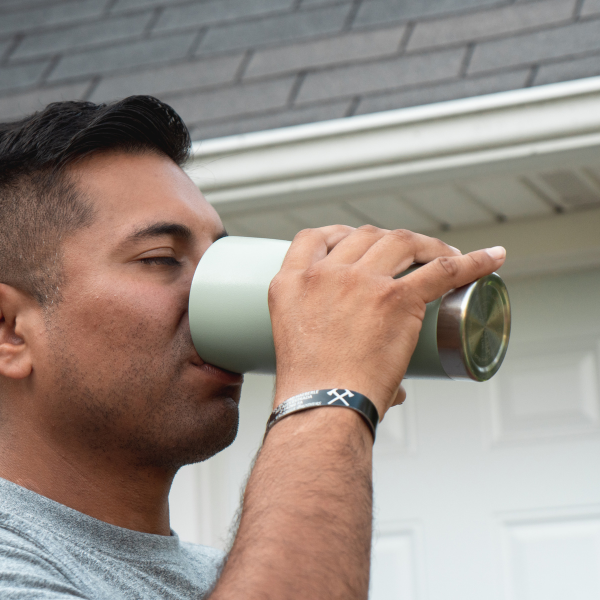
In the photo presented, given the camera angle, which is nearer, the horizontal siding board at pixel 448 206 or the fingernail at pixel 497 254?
the fingernail at pixel 497 254

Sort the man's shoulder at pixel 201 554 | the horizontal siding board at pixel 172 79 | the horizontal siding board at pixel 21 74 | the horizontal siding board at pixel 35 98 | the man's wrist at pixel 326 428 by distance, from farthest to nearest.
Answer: the horizontal siding board at pixel 21 74, the horizontal siding board at pixel 35 98, the horizontal siding board at pixel 172 79, the man's shoulder at pixel 201 554, the man's wrist at pixel 326 428

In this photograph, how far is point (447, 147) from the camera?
7.59 ft

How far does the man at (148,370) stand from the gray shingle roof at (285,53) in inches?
44.4

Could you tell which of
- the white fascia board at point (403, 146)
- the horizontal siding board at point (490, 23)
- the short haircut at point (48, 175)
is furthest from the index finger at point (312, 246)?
the horizontal siding board at point (490, 23)

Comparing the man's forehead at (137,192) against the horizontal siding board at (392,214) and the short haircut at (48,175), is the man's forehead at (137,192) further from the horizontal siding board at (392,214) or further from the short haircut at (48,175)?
the horizontal siding board at (392,214)

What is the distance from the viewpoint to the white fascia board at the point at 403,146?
2.25 meters

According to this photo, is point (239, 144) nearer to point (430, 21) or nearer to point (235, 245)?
point (430, 21)

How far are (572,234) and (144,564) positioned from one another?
1903 mm

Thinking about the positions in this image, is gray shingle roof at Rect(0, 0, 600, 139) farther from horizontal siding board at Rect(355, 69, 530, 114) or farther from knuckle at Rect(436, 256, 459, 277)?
knuckle at Rect(436, 256, 459, 277)

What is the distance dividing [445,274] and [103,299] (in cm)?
53

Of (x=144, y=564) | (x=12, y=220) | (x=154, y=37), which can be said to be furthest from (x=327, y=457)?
(x=154, y=37)

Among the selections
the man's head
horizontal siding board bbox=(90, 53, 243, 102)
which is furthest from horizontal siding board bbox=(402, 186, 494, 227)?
the man's head

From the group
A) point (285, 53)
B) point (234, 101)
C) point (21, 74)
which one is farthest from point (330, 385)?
point (21, 74)

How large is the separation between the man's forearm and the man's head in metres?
0.29
